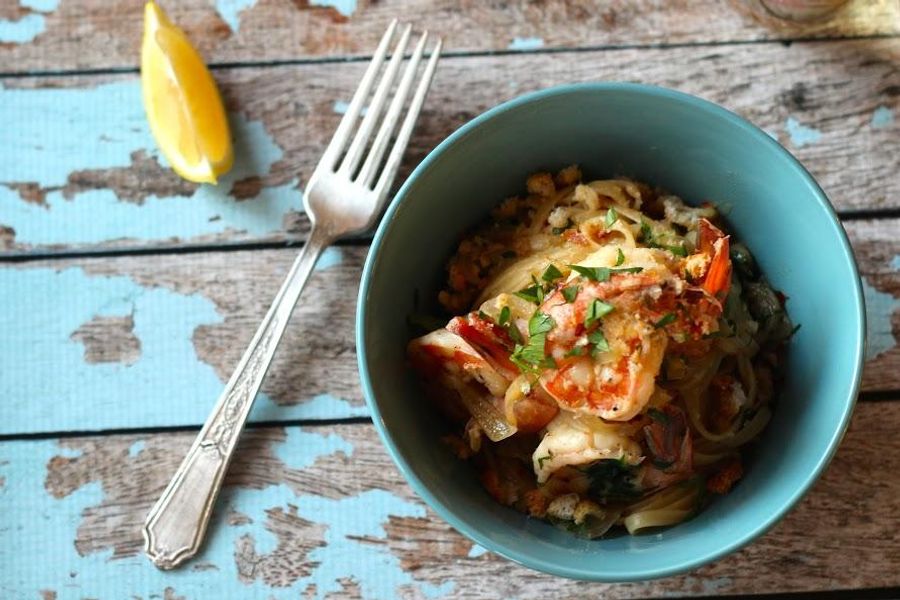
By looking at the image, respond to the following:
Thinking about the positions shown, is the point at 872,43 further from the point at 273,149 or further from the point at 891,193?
the point at 273,149

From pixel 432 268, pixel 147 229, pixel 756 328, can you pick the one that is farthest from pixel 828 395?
pixel 147 229

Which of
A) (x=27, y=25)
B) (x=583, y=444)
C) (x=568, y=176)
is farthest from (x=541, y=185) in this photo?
(x=27, y=25)

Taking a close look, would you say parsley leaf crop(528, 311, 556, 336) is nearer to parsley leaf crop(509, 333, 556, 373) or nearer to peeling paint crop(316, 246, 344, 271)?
parsley leaf crop(509, 333, 556, 373)

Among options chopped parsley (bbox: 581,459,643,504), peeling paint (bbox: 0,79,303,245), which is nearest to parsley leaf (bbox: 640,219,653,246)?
chopped parsley (bbox: 581,459,643,504)

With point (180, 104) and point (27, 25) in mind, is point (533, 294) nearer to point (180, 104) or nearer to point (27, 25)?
point (180, 104)

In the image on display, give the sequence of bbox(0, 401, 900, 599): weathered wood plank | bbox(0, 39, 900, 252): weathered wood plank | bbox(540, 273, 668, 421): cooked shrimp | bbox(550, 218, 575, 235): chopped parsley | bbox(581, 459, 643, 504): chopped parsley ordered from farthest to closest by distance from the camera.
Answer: bbox(0, 39, 900, 252): weathered wood plank, bbox(0, 401, 900, 599): weathered wood plank, bbox(550, 218, 575, 235): chopped parsley, bbox(581, 459, 643, 504): chopped parsley, bbox(540, 273, 668, 421): cooked shrimp

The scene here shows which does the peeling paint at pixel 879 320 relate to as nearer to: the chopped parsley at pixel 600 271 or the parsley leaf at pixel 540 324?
the chopped parsley at pixel 600 271

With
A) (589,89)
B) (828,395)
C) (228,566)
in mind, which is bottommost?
(228,566)
